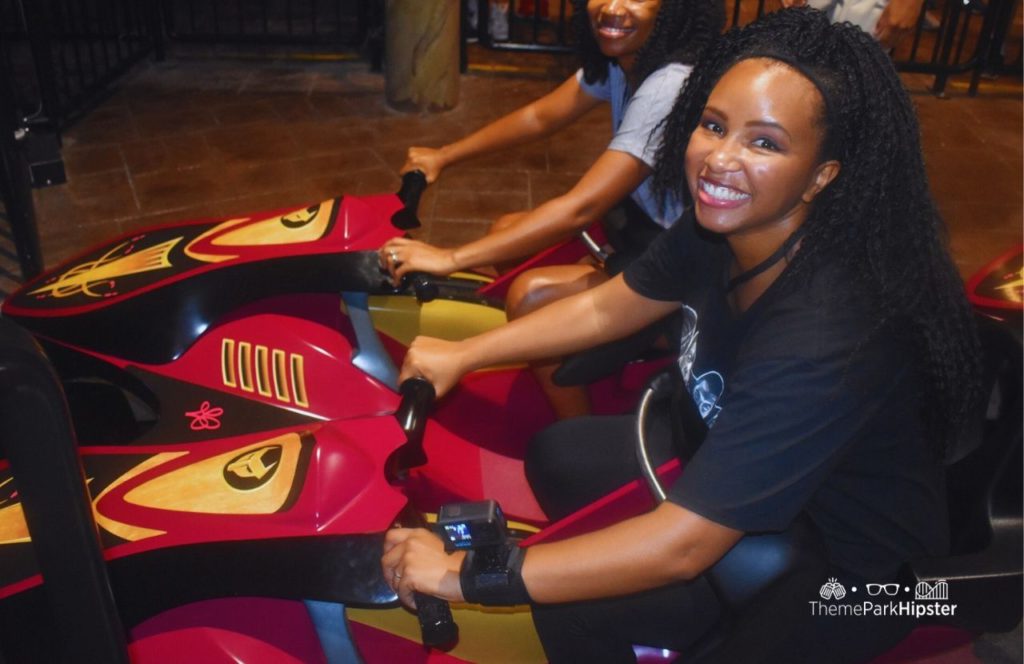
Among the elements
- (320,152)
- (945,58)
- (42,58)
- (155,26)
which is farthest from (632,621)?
(945,58)

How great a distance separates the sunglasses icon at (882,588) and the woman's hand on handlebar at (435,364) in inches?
30.4

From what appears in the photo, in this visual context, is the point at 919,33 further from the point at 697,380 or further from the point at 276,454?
the point at 276,454

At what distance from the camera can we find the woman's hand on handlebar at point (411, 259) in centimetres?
208

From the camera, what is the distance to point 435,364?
1779 mm

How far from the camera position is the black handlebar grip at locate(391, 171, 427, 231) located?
7.50 ft

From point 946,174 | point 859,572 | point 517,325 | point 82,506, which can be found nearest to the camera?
point 82,506

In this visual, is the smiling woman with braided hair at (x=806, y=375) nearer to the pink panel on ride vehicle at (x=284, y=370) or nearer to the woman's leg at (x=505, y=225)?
the pink panel on ride vehicle at (x=284, y=370)

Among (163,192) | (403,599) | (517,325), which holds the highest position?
(517,325)

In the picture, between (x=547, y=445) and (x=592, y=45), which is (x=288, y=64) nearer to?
(x=592, y=45)

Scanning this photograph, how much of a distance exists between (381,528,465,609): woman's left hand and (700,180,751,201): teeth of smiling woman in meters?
0.61

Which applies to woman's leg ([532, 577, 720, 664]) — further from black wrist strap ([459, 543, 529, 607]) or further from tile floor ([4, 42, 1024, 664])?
tile floor ([4, 42, 1024, 664])

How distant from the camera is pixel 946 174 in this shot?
4945 mm

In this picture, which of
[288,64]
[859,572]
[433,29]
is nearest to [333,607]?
[859,572]

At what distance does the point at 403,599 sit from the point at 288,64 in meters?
Answer: 5.32
